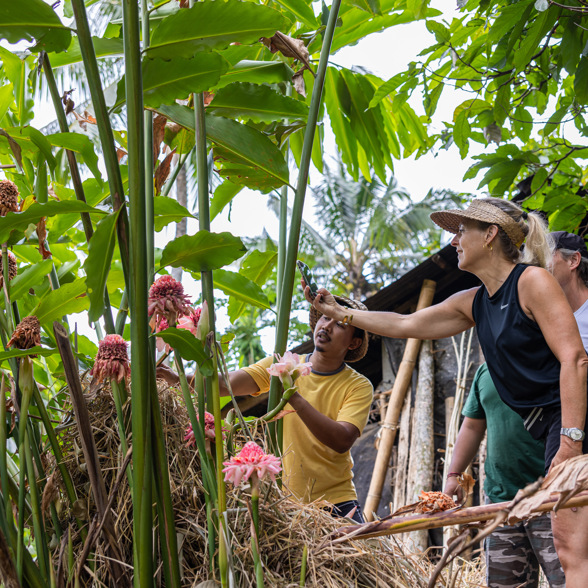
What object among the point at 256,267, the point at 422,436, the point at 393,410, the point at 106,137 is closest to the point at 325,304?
the point at 256,267

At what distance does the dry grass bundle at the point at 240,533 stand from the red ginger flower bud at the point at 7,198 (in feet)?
1.04

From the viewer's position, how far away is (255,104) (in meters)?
1.31

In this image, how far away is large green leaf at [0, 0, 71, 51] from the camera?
3.08 feet

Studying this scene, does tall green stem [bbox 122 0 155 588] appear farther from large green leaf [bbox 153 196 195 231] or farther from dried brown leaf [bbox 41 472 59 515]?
large green leaf [bbox 153 196 195 231]

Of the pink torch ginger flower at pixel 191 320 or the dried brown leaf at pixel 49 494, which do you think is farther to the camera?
the pink torch ginger flower at pixel 191 320

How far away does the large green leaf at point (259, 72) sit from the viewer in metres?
1.41

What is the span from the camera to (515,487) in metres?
2.35

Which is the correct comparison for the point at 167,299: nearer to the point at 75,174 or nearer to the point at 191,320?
the point at 191,320

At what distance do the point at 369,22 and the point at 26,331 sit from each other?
5.22 feet

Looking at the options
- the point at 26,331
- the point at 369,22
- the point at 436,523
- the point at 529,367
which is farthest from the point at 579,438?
the point at 369,22

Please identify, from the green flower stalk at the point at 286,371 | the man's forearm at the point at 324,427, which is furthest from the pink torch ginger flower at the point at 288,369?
the man's forearm at the point at 324,427

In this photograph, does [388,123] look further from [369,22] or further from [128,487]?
[128,487]

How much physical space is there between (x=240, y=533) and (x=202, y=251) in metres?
0.42

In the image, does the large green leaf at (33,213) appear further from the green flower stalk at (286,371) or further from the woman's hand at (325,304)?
the woman's hand at (325,304)
